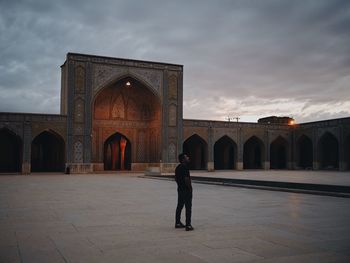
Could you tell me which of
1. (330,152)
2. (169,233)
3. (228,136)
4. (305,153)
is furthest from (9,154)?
(330,152)

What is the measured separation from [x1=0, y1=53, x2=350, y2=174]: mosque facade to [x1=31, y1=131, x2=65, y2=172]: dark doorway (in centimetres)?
6

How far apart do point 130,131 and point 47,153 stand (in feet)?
17.6

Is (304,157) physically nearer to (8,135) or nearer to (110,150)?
(110,150)

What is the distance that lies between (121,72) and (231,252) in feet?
66.2

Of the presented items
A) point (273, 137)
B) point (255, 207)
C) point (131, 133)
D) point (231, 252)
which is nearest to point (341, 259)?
point (231, 252)

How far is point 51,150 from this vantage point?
24.9 meters

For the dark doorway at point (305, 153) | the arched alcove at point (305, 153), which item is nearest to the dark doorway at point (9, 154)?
the arched alcove at point (305, 153)

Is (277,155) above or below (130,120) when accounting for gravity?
below

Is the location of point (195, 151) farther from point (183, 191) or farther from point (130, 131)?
point (183, 191)

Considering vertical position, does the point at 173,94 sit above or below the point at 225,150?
above

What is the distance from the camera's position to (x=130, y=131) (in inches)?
1009

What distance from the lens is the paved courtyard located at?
3.65 metres

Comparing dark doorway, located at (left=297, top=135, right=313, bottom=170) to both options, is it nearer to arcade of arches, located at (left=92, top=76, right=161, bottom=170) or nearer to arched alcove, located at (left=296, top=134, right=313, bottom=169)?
arched alcove, located at (left=296, top=134, right=313, bottom=169)

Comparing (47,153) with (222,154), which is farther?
(222,154)
